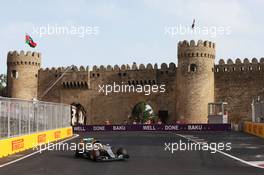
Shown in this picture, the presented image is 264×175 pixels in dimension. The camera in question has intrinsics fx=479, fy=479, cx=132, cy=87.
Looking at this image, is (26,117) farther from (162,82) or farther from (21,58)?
(21,58)

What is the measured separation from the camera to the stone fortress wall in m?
54.4

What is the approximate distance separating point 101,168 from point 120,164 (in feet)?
4.22

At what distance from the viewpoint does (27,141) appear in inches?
947

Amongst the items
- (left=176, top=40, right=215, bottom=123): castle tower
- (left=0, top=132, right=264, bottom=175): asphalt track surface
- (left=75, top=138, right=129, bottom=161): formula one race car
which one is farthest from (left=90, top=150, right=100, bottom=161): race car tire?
(left=176, top=40, right=215, bottom=123): castle tower

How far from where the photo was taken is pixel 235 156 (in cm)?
1931

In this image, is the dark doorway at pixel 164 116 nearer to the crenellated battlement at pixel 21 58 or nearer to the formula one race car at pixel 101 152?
the crenellated battlement at pixel 21 58

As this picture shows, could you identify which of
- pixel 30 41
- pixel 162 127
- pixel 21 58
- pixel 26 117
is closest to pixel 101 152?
pixel 26 117

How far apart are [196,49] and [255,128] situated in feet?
62.4

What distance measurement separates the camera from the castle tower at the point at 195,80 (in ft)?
176

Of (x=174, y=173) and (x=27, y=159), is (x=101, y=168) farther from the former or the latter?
(x=27, y=159)

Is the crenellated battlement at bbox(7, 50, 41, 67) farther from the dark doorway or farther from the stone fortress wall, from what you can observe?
the dark doorway

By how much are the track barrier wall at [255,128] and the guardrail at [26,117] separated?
569 inches

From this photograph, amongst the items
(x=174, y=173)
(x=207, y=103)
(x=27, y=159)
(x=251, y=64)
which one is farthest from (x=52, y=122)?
(x=251, y=64)

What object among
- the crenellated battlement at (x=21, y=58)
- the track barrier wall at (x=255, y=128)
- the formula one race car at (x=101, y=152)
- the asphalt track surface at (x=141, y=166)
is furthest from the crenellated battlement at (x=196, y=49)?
the formula one race car at (x=101, y=152)
